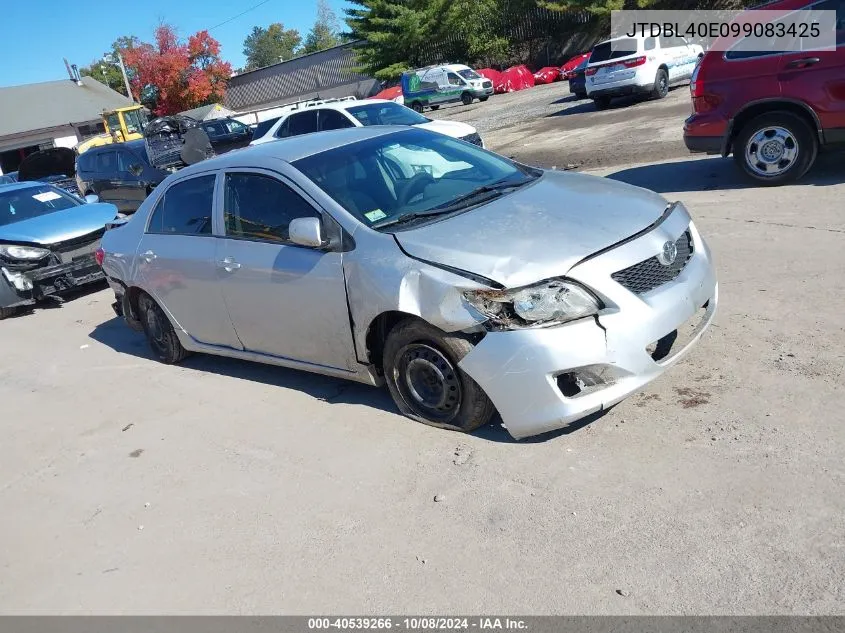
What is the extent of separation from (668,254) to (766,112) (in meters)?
4.89

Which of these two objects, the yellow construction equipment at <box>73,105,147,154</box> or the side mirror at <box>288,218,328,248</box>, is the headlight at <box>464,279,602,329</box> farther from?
the yellow construction equipment at <box>73,105,147,154</box>

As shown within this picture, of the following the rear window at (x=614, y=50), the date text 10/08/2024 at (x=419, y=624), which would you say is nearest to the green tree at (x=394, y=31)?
the rear window at (x=614, y=50)

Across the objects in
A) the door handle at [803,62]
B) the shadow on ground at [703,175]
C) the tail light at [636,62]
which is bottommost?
the shadow on ground at [703,175]

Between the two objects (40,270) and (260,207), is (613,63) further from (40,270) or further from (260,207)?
(260,207)

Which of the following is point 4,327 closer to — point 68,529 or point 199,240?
point 199,240

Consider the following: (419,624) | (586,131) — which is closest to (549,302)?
(419,624)

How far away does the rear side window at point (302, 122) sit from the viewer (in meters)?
14.3

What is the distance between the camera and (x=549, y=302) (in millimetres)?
3807

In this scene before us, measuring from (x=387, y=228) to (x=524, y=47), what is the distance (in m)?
39.1

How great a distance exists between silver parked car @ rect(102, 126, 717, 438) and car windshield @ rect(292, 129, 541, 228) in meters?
0.02

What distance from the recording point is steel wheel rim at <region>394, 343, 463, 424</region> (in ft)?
13.8

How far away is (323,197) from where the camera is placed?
15.6 feet

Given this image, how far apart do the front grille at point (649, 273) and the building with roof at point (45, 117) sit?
49.1 m

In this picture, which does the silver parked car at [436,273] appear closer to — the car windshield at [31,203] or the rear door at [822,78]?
the rear door at [822,78]
